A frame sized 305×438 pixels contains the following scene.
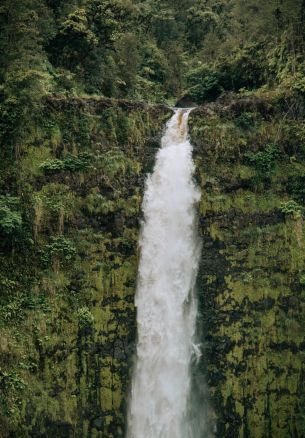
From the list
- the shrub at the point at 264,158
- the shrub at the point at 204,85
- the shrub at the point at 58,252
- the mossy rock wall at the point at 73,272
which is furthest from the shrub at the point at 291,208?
the shrub at the point at 204,85

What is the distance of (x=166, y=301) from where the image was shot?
1565 centimetres

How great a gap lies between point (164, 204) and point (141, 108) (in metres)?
4.12

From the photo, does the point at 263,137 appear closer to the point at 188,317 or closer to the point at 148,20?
the point at 188,317

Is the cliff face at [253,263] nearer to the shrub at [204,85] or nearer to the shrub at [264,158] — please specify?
the shrub at [264,158]

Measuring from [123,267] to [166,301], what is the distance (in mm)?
1707

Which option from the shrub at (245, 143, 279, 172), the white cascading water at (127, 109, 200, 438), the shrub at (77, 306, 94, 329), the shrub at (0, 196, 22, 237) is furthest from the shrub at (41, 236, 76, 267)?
the shrub at (245, 143, 279, 172)

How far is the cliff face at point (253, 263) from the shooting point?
1485 cm

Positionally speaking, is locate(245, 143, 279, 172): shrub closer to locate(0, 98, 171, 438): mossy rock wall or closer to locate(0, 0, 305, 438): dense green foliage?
locate(0, 0, 305, 438): dense green foliage

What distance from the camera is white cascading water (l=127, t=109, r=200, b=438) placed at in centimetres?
1451

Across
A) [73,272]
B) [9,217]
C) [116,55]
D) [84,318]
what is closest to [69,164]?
[9,217]

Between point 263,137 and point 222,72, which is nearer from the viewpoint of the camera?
point 263,137

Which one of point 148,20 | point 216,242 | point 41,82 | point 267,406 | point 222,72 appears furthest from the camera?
point 148,20

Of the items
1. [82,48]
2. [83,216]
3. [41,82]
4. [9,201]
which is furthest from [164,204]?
[82,48]

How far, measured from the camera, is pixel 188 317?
15.5 metres
